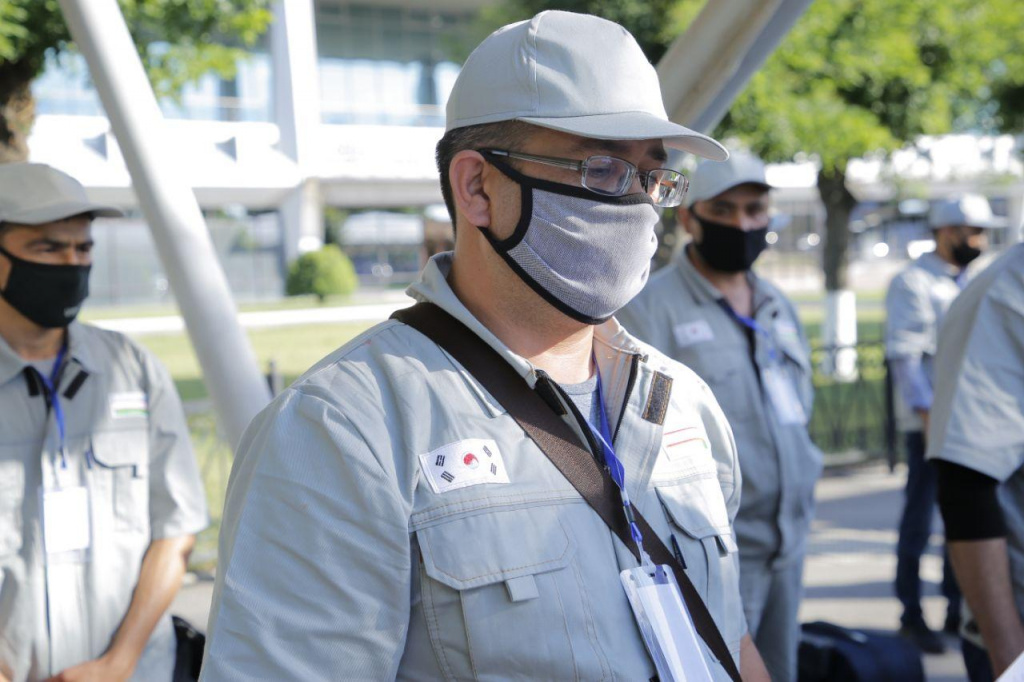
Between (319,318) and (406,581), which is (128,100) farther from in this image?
(319,318)

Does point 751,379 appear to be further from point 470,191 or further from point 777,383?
point 470,191

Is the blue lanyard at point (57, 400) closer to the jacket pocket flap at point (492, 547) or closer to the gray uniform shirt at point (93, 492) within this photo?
the gray uniform shirt at point (93, 492)

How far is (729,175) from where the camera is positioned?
13.8 ft

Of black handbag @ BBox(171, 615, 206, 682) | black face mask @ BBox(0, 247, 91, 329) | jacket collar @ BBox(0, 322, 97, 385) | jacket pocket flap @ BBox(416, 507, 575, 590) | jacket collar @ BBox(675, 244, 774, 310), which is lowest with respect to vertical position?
black handbag @ BBox(171, 615, 206, 682)

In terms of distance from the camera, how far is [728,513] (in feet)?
7.21

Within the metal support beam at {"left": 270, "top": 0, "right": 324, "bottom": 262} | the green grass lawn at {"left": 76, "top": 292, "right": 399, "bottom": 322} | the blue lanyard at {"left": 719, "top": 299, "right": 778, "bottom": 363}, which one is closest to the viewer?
the blue lanyard at {"left": 719, "top": 299, "right": 778, "bottom": 363}

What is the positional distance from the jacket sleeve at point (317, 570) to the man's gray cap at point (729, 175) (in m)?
2.90

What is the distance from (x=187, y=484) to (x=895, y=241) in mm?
55179

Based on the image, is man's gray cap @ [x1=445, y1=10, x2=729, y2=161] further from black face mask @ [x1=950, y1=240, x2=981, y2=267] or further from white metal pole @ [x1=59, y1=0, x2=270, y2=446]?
black face mask @ [x1=950, y1=240, x2=981, y2=267]

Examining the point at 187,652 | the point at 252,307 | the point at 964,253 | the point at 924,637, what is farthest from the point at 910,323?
the point at 252,307

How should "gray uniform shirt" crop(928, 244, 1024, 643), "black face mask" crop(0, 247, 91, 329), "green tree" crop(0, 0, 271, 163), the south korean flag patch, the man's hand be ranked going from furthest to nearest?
"green tree" crop(0, 0, 271, 163), "black face mask" crop(0, 247, 91, 329), the man's hand, "gray uniform shirt" crop(928, 244, 1024, 643), the south korean flag patch

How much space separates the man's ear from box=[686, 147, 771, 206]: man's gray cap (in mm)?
2440

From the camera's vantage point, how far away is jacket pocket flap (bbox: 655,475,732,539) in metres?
1.94

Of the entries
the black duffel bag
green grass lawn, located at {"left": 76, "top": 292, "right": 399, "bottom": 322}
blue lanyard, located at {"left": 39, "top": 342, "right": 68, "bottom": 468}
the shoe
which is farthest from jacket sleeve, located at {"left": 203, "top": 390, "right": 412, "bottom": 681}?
green grass lawn, located at {"left": 76, "top": 292, "right": 399, "bottom": 322}
